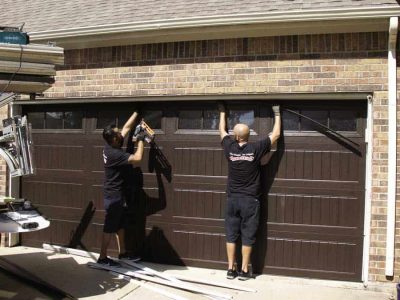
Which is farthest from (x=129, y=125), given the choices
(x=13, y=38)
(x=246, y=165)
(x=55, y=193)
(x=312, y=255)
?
(x=312, y=255)

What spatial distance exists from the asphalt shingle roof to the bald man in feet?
4.28

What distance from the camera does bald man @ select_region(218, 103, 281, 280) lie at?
595 cm

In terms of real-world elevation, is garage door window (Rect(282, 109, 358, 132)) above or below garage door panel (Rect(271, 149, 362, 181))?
above

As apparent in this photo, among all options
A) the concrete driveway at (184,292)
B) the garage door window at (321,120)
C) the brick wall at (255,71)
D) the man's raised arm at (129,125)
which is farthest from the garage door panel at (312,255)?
the man's raised arm at (129,125)

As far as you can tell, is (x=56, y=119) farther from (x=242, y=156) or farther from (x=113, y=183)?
(x=242, y=156)

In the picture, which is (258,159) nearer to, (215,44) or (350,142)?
(350,142)

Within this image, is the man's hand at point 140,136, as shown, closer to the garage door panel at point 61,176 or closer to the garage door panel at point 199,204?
the garage door panel at point 199,204

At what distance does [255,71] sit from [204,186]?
161cm

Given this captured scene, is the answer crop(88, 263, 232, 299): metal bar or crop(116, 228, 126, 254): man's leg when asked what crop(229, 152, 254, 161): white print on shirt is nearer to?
crop(88, 263, 232, 299): metal bar

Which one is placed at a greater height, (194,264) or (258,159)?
(258,159)

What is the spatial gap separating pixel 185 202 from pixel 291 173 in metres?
1.44

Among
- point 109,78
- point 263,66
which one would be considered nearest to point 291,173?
point 263,66

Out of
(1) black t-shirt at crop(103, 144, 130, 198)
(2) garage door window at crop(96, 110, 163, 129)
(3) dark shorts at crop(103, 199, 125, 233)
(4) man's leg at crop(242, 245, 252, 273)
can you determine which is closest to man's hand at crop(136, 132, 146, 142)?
(1) black t-shirt at crop(103, 144, 130, 198)

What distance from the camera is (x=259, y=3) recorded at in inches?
248
